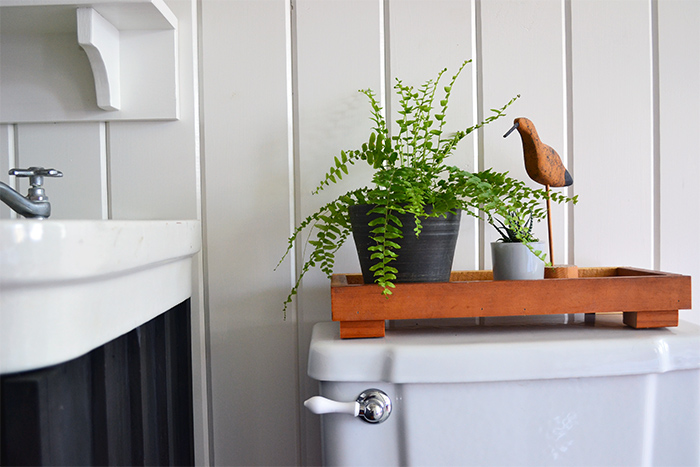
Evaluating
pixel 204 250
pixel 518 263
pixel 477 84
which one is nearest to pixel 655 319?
pixel 518 263

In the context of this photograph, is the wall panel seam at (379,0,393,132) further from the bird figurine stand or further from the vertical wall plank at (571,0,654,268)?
the vertical wall plank at (571,0,654,268)

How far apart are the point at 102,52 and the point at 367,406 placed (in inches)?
26.4

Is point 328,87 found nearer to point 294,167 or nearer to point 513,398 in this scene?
point 294,167

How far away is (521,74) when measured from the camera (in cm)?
89

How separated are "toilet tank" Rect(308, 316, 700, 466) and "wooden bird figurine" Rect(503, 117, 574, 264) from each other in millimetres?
188

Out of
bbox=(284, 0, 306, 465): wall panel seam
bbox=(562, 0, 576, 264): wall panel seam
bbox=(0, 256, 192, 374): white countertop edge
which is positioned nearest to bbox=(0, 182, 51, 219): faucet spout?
bbox=(0, 256, 192, 374): white countertop edge

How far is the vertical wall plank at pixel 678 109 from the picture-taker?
2.94 ft

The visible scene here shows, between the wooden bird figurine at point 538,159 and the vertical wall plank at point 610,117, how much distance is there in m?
0.11

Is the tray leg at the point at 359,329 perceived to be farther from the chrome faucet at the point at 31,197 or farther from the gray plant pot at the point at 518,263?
the chrome faucet at the point at 31,197

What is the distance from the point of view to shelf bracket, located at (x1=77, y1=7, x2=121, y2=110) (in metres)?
0.77

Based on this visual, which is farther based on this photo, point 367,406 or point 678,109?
point 678,109

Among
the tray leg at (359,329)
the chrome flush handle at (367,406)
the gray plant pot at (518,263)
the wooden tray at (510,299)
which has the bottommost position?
the chrome flush handle at (367,406)

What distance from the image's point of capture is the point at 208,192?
2.92 feet

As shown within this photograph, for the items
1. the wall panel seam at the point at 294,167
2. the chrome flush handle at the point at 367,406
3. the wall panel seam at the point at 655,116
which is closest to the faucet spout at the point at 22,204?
the wall panel seam at the point at 294,167
